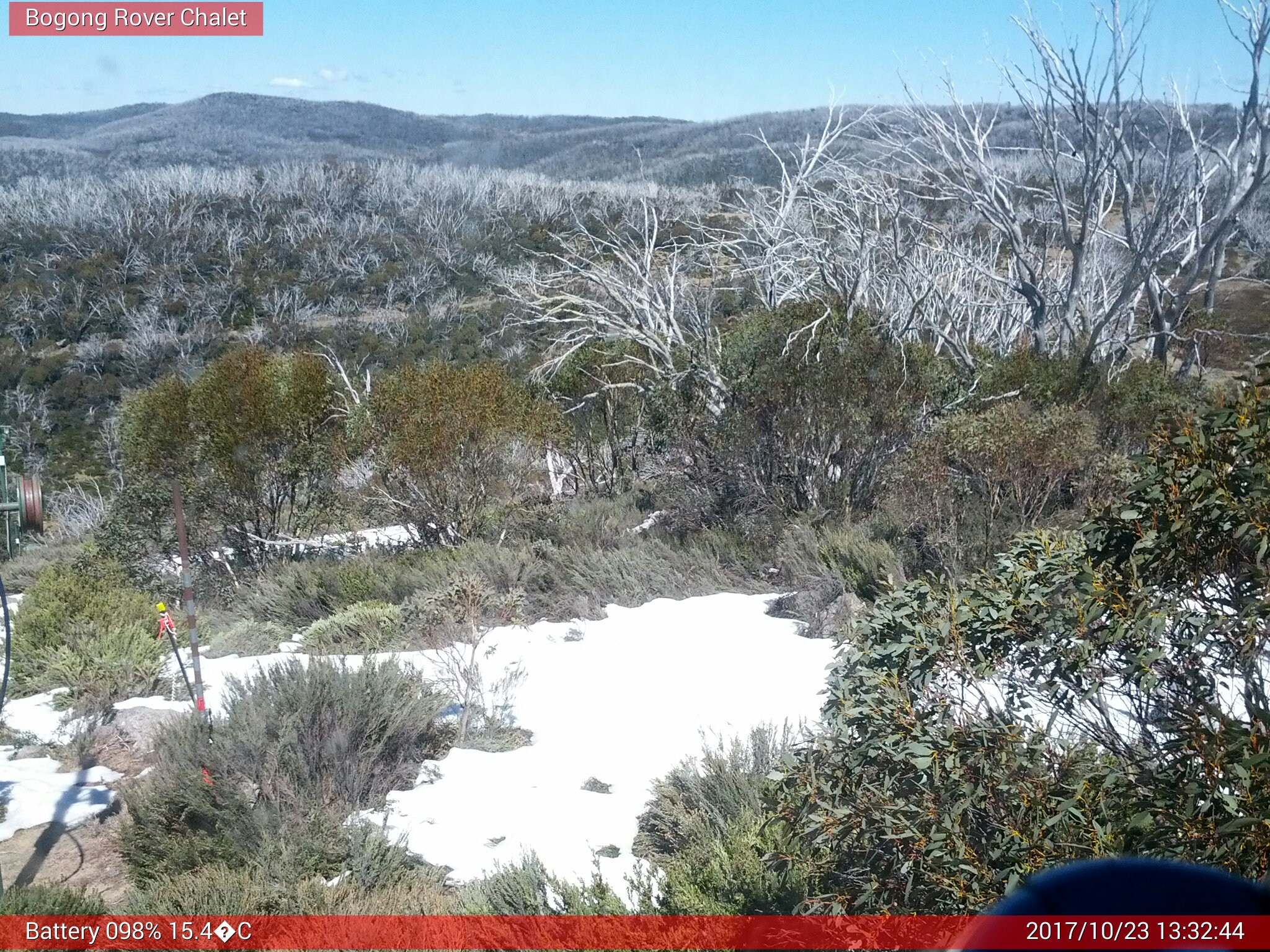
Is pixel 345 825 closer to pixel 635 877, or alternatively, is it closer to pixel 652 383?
pixel 635 877

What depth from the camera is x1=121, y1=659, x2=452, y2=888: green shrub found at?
13.0 ft

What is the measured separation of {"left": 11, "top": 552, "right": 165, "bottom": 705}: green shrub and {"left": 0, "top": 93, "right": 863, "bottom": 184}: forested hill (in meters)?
31.1

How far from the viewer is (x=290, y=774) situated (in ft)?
14.9

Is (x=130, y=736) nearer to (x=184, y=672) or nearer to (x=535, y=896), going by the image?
(x=184, y=672)

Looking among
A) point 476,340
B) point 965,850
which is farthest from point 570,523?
point 476,340

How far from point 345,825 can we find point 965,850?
9.29 ft

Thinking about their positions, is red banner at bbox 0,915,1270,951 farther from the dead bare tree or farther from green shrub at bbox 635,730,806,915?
the dead bare tree

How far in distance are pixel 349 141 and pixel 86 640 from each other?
2403 inches

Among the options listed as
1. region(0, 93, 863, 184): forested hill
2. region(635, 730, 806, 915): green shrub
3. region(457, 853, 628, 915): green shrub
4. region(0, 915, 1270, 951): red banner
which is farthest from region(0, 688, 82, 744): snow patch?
region(0, 93, 863, 184): forested hill

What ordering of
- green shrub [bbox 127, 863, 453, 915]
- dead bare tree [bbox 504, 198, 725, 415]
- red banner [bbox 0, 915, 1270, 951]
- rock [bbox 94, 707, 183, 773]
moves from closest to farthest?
1. red banner [bbox 0, 915, 1270, 951]
2. green shrub [bbox 127, 863, 453, 915]
3. rock [bbox 94, 707, 183, 773]
4. dead bare tree [bbox 504, 198, 725, 415]

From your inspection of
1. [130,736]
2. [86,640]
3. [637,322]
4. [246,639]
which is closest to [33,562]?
[86,640]

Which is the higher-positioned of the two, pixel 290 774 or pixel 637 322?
pixel 637 322

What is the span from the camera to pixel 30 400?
2703 cm

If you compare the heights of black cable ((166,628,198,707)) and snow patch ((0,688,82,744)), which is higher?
black cable ((166,628,198,707))
